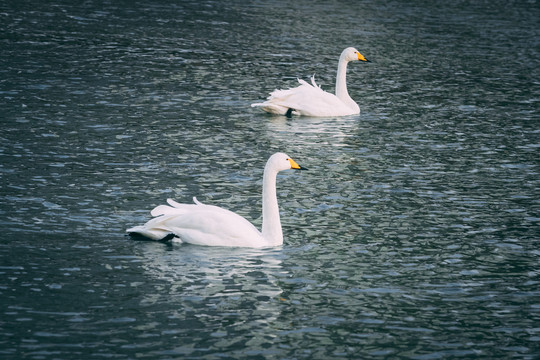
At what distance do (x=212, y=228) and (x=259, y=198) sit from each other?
3330mm

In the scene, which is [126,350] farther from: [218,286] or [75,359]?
[218,286]

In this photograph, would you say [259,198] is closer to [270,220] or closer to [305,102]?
[270,220]

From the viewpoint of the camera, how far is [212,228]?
16.1 metres

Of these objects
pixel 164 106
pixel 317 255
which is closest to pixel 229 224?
pixel 317 255

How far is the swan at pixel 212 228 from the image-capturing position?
1611cm

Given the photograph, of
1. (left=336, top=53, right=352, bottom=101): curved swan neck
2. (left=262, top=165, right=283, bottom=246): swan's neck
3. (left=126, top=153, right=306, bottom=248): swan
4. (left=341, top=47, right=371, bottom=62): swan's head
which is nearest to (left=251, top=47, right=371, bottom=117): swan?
(left=336, top=53, right=352, bottom=101): curved swan neck

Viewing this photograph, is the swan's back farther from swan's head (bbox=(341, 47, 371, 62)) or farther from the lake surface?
swan's head (bbox=(341, 47, 371, 62))

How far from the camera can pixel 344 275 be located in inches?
587

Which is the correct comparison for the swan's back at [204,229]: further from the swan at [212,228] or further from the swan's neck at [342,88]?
the swan's neck at [342,88]

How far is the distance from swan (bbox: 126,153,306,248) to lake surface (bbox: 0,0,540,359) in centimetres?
23

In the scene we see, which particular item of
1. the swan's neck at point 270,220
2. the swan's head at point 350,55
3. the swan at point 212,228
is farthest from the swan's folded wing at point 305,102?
the swan at point 212,228

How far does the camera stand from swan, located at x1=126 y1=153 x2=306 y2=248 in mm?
16109

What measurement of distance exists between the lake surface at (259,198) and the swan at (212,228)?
0.23 m

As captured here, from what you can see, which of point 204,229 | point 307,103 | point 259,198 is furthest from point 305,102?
point 204,229
